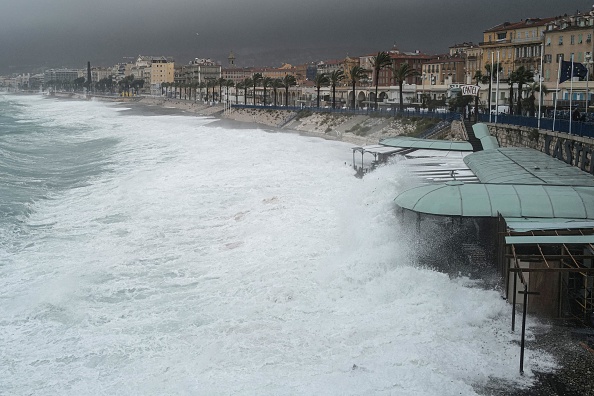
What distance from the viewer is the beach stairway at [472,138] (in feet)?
113

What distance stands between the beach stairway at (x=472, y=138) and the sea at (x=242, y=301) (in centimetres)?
691

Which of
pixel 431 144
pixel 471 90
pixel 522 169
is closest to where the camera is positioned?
pixel 522 169

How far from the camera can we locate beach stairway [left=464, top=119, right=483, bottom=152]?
34562 mm

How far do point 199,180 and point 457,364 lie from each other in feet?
89.1

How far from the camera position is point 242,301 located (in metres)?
17.1

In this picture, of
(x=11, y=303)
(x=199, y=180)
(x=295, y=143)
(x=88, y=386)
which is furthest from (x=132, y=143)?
(x=88, y=386)

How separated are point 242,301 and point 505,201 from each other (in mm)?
7926

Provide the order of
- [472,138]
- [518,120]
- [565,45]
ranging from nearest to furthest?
1. [518,120]
2. [472,138]
3. [565,45]

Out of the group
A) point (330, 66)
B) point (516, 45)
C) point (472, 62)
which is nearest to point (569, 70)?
point (516, 45)

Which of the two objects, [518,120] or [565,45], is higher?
[565,45]

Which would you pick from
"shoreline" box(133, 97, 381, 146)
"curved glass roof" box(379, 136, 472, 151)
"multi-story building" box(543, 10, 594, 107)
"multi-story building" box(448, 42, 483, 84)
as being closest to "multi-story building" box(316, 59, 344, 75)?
"shoreline" box(133, 97, 381, 146)

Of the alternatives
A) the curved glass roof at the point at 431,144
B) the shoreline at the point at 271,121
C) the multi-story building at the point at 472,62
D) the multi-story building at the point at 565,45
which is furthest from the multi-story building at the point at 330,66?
the curved glass roof at the point at 431,144

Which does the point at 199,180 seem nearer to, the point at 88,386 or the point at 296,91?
the point at 88,386

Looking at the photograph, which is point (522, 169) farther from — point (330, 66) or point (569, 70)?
point (330, 66)
